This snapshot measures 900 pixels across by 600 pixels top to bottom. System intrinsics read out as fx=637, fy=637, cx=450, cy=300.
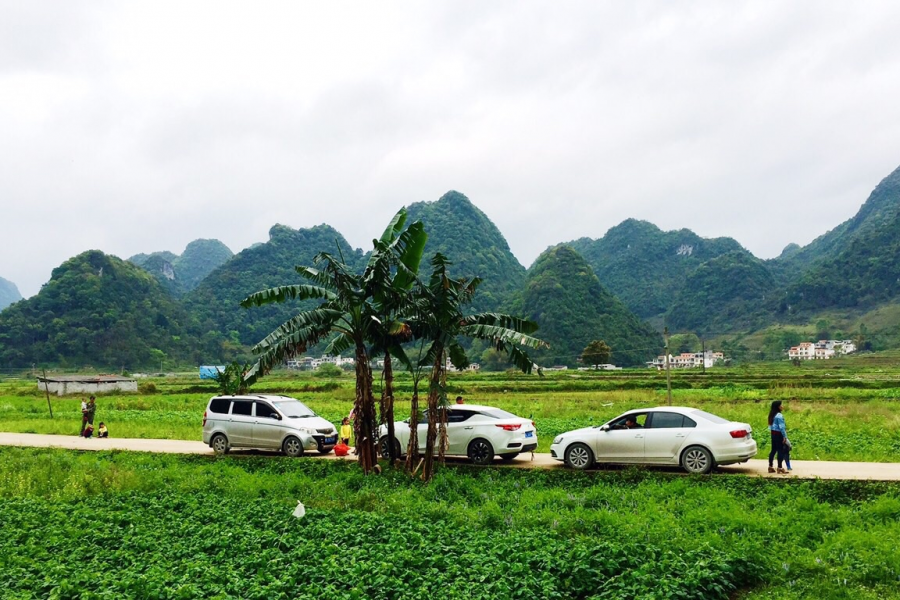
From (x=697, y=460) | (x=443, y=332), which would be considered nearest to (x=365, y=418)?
(x=443, y=332)

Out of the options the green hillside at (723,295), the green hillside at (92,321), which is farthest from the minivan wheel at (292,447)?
the green hillside at (723,295)

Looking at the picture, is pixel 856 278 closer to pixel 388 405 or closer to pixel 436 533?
pixel 388 405

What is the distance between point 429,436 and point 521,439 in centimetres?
321

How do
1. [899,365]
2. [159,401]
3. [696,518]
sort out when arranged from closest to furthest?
[696,518]
[159,401]
[899,365]

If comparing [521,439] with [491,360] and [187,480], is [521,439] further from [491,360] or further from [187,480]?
[491,360]

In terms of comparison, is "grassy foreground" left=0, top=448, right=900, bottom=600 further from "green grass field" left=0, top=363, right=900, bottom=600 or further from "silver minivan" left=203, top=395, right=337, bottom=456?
"silver minivan" left=203, top=395, right=337, bottom=456

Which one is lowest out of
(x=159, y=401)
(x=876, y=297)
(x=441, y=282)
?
(x=159, y=401)

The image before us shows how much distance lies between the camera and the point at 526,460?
58.4ft

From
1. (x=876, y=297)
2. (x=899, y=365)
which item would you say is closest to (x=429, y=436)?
(x=899, y=365)

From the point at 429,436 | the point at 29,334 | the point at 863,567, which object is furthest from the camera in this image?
the point at 29,334

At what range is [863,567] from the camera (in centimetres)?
841

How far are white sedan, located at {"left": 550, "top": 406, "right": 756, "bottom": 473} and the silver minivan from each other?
752 cm

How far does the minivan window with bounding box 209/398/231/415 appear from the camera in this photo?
66.3ft

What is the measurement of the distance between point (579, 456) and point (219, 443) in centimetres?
1133
